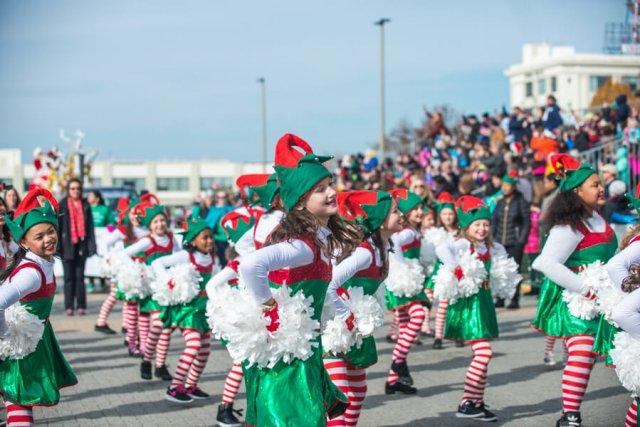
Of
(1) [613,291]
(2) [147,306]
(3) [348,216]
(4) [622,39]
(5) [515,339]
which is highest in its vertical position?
(4) [622,39]

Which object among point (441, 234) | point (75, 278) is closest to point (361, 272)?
point (441, 234)

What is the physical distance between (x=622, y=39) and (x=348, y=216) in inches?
1364

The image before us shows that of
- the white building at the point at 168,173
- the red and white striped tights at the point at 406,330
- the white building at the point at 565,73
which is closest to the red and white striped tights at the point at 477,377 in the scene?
the red and white striped tights at the point at 406,330

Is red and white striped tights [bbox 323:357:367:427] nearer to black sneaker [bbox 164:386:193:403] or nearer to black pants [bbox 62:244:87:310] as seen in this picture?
black sneaker [bbox 164:386:193:403]

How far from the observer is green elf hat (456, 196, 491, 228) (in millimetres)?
8859

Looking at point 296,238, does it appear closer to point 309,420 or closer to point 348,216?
point 309,420

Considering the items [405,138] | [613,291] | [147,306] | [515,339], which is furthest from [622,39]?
[613,291]

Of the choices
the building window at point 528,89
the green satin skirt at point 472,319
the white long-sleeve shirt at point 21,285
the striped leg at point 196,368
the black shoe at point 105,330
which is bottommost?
the black shoe at point 105,330

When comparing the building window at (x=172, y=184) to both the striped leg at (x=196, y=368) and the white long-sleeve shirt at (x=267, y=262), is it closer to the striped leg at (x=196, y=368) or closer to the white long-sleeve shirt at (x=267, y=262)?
the striped leg at (x=196, y=368)

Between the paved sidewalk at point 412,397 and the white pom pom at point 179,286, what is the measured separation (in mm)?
934

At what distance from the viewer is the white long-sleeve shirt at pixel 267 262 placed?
15.6ft

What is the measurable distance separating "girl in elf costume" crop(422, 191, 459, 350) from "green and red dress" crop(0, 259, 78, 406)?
5.78m

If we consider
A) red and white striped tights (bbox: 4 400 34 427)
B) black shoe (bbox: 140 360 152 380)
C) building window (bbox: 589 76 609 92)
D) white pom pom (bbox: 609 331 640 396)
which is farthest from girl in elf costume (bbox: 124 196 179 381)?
building window (bbox: 589 76 609 92)

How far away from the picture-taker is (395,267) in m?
10.3
